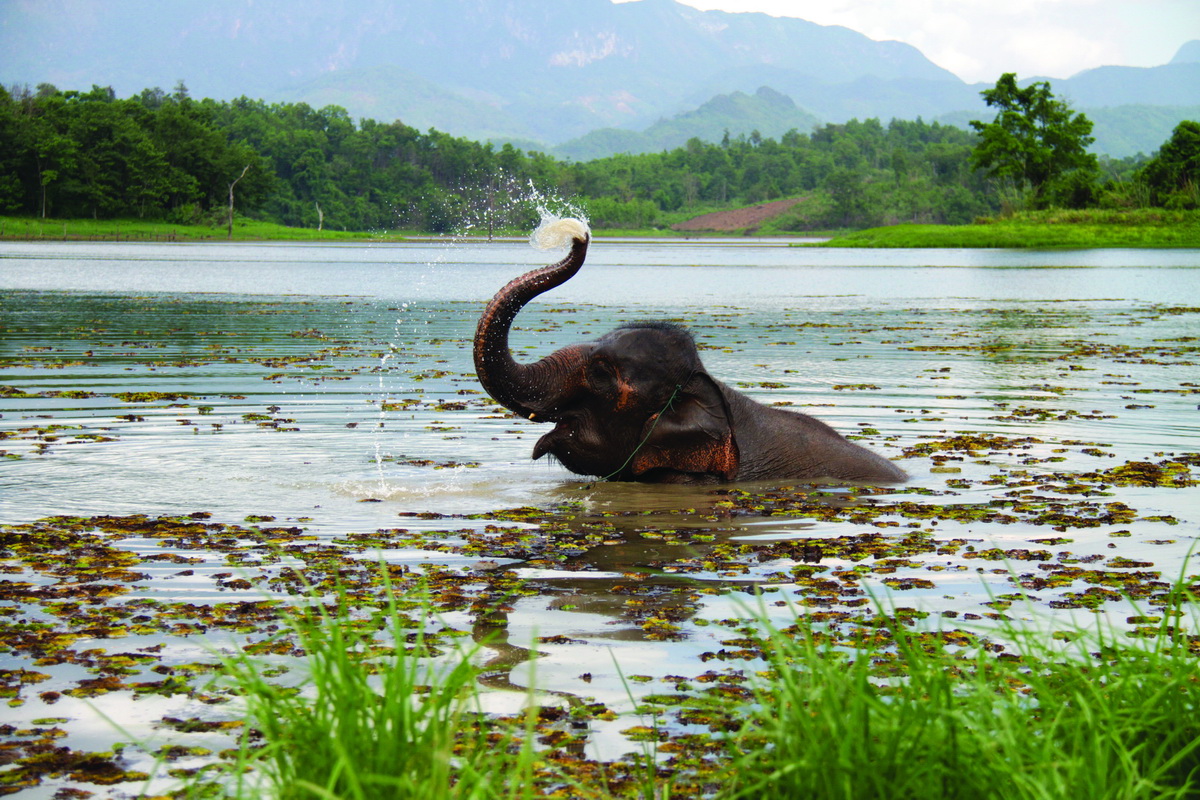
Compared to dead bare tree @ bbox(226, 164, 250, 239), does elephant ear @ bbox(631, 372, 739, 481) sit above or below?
below

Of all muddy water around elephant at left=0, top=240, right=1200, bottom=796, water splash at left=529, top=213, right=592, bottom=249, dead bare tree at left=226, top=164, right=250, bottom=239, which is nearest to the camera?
muddy water around elephant at left=0, top=240, right=1200, bottom=796

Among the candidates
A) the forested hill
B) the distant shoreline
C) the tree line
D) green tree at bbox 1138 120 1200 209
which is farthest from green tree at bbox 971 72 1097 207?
the forested hill

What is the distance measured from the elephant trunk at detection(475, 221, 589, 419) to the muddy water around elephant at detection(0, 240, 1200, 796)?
83 cm

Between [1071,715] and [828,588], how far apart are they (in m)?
2.36

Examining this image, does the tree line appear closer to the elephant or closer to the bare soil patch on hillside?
the bare soil patch on hillside

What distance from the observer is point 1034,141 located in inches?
3260

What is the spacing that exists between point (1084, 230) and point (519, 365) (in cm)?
7142

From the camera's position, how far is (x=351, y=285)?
44.0 m

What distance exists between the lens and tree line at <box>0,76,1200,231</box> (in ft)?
274

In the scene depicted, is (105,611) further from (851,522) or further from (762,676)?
(851,522)

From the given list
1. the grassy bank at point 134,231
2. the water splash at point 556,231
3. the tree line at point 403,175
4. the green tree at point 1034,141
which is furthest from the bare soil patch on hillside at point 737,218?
the water splash at point 556,231

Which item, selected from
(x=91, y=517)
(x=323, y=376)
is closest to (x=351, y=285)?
(x=323, y=376)

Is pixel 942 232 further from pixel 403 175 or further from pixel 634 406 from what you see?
pixel 403 175

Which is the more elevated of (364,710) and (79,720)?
(364,710)
